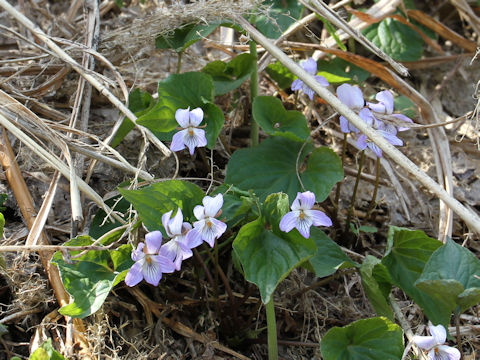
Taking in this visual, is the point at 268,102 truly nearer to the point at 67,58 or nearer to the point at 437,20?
the point at 67,58

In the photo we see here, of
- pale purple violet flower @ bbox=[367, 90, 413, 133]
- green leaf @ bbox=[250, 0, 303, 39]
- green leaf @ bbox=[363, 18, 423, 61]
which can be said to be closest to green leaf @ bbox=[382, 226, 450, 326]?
pale purple violet flower @ bbox=[367, 90, 413, 133]

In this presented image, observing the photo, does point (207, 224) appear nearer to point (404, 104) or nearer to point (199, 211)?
point (199, 211)

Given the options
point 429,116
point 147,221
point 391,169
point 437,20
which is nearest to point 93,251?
point 147,221

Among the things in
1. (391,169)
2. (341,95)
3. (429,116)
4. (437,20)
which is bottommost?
(391,169)

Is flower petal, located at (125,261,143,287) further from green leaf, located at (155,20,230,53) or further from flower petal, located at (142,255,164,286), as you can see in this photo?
green leaf, located at (155,20,230,53)

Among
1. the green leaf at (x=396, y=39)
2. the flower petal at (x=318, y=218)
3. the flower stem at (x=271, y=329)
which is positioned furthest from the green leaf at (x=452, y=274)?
the green leaf at (x=396, y=39)

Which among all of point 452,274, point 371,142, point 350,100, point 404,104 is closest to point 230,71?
point 350,100
